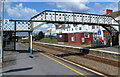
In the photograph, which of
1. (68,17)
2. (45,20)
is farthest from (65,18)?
(45,20)

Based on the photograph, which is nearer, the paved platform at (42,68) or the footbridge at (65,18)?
the paved platform at (42,68)

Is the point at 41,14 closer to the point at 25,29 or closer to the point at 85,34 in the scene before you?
the point at 25,29

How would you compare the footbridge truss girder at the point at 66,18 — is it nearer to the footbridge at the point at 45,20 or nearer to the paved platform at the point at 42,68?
the footbridge at the point at 45,20

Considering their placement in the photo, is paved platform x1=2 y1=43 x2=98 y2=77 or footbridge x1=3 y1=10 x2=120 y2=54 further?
footbridge x1=3 y1=10 x2=120 y2=54

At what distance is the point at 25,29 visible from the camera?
16391 millimetres

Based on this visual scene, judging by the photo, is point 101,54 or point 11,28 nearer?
point 11,28

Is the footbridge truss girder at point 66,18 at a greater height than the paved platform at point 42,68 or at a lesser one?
greater

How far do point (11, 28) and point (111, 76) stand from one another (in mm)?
12711

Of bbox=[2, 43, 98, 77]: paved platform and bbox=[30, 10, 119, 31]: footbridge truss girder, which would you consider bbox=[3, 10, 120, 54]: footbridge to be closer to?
bbox=[30, 10, 119, 31]: footbridge truss girder

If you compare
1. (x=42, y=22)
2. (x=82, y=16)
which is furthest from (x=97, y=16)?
(x=42, y=22)

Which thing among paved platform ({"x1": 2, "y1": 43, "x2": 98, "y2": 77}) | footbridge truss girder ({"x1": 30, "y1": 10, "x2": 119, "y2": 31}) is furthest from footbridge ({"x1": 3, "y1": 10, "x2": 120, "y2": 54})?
paved platform ({"x1": 2, "y1": 43, "x2": 98, "y2": 77})

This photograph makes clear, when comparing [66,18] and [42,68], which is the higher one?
[66,18]

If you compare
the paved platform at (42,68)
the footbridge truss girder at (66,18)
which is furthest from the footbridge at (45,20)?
the paved platform at (42,68)

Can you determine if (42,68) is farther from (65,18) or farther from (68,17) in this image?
(68,17)
